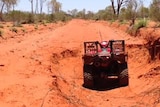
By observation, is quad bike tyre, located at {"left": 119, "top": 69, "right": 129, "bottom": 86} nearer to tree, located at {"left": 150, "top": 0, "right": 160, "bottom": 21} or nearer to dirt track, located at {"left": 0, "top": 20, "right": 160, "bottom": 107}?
dirt track, located at {"left": 0, "top": 20, "right": 160, "bottom": 107}

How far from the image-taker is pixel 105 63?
1259cm

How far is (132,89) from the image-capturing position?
42.3 feet

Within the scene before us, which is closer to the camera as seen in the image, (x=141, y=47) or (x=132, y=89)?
(x=132, y=89)

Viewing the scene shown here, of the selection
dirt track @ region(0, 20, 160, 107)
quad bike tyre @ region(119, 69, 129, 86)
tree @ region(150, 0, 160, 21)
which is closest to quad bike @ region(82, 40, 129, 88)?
quad bike tyre @ region(119, 69, 129, 86)

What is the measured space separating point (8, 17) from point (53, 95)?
Answer: 68.1 metres

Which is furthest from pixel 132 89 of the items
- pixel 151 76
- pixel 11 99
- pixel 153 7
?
pixel 153 7

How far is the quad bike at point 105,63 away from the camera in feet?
41.4

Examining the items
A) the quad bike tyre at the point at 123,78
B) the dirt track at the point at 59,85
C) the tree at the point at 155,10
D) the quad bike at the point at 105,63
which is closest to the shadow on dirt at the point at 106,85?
the quad bike at the point at 105,63

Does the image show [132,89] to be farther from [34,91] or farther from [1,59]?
[1,59]

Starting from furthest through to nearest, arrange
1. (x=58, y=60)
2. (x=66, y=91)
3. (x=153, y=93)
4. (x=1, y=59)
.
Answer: (x=58, y=60) → (x=1, y=59) → (x=66, y=91) → (x=153, y=93)

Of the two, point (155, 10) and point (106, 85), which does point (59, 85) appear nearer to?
point (106, 85)

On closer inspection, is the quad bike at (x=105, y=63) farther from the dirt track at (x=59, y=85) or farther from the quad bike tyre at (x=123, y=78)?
the dirt track at (x=59, y=85)

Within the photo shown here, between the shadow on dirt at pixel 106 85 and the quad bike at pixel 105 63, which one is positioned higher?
the quad bike at pixel 105 63

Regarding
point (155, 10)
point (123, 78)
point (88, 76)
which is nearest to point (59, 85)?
point (88, 76)
